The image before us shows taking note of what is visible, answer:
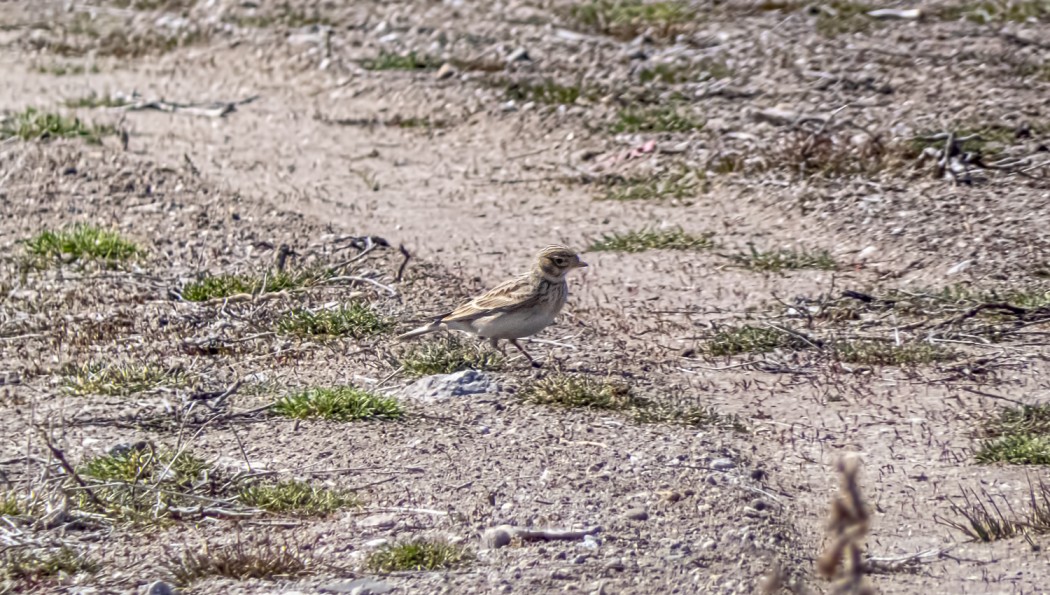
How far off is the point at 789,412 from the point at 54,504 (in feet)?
11.6

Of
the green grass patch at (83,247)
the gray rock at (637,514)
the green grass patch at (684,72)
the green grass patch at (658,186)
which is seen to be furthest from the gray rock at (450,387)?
the green grass patch at (684,72)

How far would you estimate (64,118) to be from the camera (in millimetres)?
14273

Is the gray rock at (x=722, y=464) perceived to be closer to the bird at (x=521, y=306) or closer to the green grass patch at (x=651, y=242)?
the bird at (x=521, y=306)

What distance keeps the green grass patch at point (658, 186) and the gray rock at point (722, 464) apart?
546 cm

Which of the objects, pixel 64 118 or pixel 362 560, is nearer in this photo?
pixel 362 560

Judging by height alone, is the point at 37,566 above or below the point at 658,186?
above

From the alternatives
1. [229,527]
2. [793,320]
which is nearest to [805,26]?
[793,320]

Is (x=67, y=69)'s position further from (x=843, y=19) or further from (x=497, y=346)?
(x=497, y=346)

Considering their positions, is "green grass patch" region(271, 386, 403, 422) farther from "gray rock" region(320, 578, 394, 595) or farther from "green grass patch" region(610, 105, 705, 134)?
"green grass patch" region(610, 105, 705, 134)

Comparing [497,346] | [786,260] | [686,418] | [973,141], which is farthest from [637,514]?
[973,141]

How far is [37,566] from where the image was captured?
18.7ft

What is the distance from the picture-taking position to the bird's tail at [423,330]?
27.3 ft

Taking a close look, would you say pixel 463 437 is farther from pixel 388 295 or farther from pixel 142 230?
pixel 142 230

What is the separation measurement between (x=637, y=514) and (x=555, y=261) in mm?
2301
